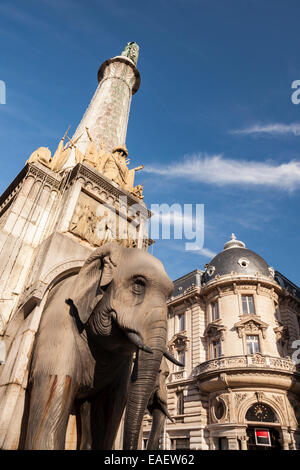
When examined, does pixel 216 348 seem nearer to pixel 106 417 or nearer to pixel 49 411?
pixel 106 417

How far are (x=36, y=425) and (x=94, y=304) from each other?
4.75ft

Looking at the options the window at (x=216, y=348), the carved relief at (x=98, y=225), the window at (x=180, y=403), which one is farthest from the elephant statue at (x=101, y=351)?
the window at (x=180, y=403)

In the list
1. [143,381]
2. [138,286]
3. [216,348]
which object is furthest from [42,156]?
[216,348]

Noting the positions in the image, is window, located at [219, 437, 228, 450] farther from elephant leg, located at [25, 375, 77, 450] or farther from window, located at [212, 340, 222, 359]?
elephant leg, located at [25, 375, 77, 450]

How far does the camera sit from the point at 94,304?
3855mm

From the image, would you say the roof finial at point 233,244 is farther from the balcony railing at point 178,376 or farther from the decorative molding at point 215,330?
the balcony railing at point 178,376

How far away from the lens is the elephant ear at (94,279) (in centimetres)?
389

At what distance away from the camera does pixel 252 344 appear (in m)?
24.0

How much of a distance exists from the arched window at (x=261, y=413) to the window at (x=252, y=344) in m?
3.79

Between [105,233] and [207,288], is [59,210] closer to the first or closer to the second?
[105,233]

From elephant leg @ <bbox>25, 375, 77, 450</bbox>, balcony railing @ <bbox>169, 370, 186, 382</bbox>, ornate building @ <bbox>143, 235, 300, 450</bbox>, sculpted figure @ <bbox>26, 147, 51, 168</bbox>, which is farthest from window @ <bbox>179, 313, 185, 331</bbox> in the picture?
elephant leg @ <bbox>25, 375, 77, 450</bbox>

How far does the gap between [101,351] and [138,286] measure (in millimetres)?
1068

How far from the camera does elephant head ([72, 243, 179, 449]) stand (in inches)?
133
